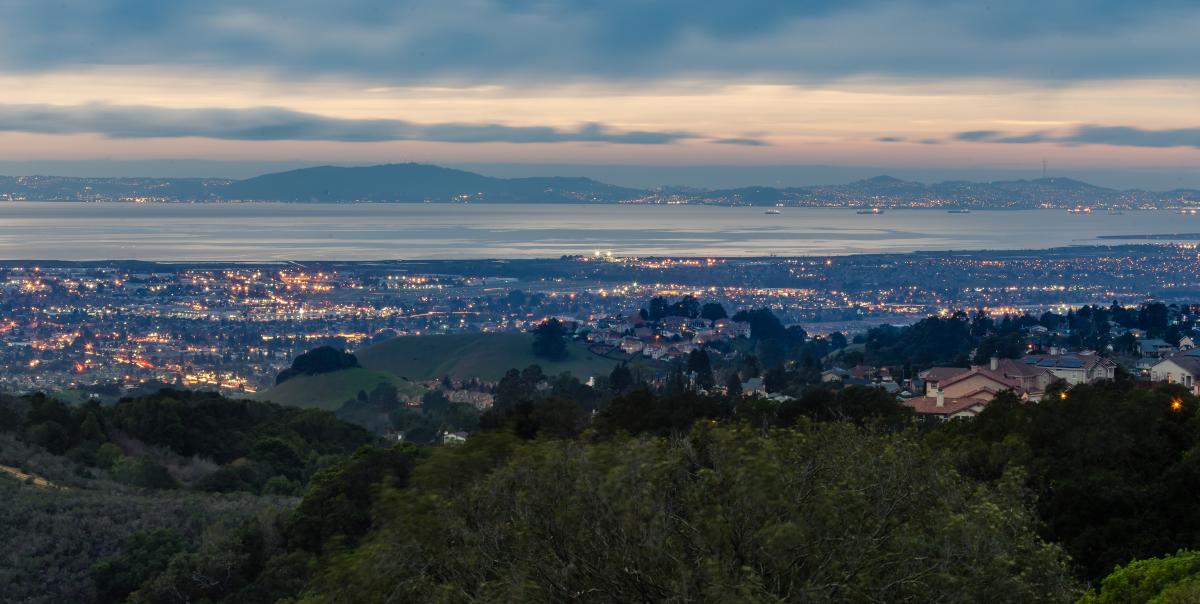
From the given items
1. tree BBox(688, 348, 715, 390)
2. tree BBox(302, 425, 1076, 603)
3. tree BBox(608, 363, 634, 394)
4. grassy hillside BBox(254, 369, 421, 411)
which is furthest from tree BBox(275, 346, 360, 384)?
tree BBox(302, 425, 1076, 603)

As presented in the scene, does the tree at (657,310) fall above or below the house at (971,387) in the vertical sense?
below

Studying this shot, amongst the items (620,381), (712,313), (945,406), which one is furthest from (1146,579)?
(712,313)

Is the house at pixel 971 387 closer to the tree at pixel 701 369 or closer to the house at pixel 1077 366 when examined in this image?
the house at pixel 1077 366

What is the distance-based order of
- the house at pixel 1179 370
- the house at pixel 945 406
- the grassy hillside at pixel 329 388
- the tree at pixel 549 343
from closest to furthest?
the house at pixel 945 406 → the house at pixel 1179 370 → the grassy hillside at pixel 329 388 → the tree at pixel 549 343

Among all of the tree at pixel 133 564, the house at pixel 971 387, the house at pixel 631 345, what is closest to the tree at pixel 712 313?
the house at pixel 631 345

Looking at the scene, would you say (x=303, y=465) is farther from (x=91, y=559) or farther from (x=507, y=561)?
(x=507, y=561)

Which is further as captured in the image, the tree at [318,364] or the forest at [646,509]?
the tree at [318,364]

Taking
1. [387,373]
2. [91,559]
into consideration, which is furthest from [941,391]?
[387,373]
